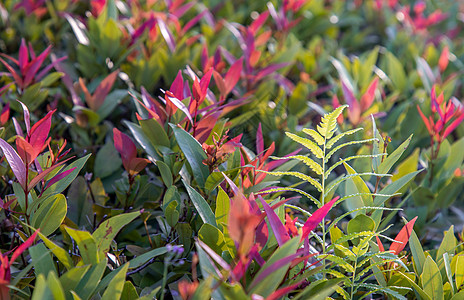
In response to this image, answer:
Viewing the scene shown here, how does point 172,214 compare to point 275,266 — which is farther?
point 172,214

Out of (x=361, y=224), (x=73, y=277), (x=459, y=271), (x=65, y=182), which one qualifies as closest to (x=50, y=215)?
(x=65, y=182)

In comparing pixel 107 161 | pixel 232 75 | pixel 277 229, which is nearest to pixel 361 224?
pixel 277 229

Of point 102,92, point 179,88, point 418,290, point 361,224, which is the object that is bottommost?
point 418,290

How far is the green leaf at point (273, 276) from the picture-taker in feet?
3.73

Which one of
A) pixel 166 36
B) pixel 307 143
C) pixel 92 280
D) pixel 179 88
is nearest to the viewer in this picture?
pixel 92 280

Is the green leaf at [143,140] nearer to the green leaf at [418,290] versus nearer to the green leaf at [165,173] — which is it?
the green leaf at [165,173]

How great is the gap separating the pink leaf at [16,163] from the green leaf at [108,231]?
287 millimetres

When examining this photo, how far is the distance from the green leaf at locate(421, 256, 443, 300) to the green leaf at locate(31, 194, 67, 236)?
3.40ft

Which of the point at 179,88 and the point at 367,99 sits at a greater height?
the point at 179,88

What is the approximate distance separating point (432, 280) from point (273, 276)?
1.84 feet

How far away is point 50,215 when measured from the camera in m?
1.38

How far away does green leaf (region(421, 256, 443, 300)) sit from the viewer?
1.42 metres

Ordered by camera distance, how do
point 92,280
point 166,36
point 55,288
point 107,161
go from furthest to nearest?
point 166,36, point 107,161, point 92,280, point 55,288

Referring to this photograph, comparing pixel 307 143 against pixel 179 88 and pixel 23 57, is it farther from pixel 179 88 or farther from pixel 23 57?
pixel 23 57
